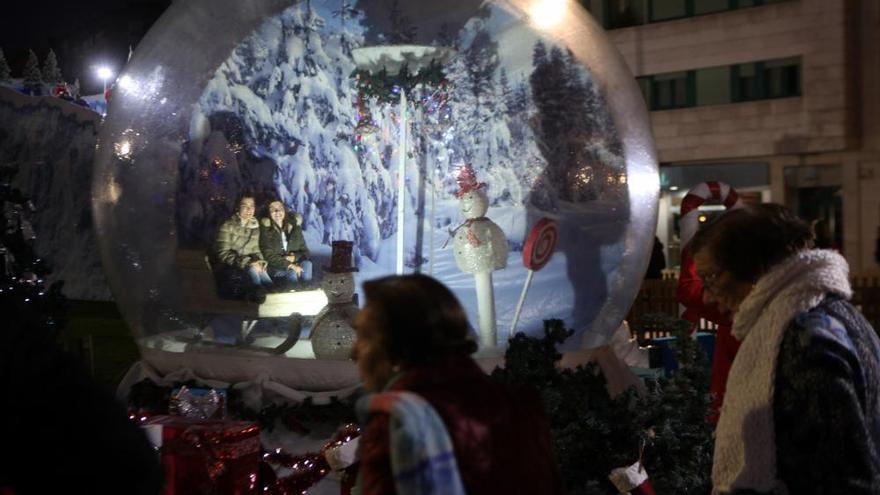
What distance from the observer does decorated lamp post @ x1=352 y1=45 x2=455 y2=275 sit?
616 centimetres

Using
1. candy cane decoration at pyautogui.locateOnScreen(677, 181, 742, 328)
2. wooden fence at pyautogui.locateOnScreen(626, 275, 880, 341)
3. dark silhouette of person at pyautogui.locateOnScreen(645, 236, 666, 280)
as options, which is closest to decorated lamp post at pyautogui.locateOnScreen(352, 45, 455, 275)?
candy cane decoration at pyautogui.locateOnScreen(677, 181, 742, 328)

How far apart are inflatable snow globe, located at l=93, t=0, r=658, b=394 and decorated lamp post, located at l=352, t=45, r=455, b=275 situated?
11mm

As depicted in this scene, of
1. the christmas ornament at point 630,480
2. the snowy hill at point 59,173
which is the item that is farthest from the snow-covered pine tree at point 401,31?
the snowy hill at point 59,173

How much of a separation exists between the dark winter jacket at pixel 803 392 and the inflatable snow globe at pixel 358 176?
3342 millimetres

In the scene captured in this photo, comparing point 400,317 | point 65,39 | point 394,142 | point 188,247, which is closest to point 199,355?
point 188,247

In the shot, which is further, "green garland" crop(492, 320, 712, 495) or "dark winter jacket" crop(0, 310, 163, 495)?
"green garland" crop(492, 320, 712, 495)

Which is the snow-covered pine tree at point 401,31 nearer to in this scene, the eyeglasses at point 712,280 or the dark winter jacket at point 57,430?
the eyeglasses at point 712,280

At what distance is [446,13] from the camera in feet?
20.4

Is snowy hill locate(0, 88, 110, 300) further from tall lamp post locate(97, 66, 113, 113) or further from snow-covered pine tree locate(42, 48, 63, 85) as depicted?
tall lamp post locate(97, 66, 113, 113)

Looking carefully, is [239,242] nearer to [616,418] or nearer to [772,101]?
[616,418]

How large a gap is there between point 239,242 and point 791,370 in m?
4.02

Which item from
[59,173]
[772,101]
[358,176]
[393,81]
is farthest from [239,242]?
[772,101]

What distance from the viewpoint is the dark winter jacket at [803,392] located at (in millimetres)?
2631

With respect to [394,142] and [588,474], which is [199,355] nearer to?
[394,142]
